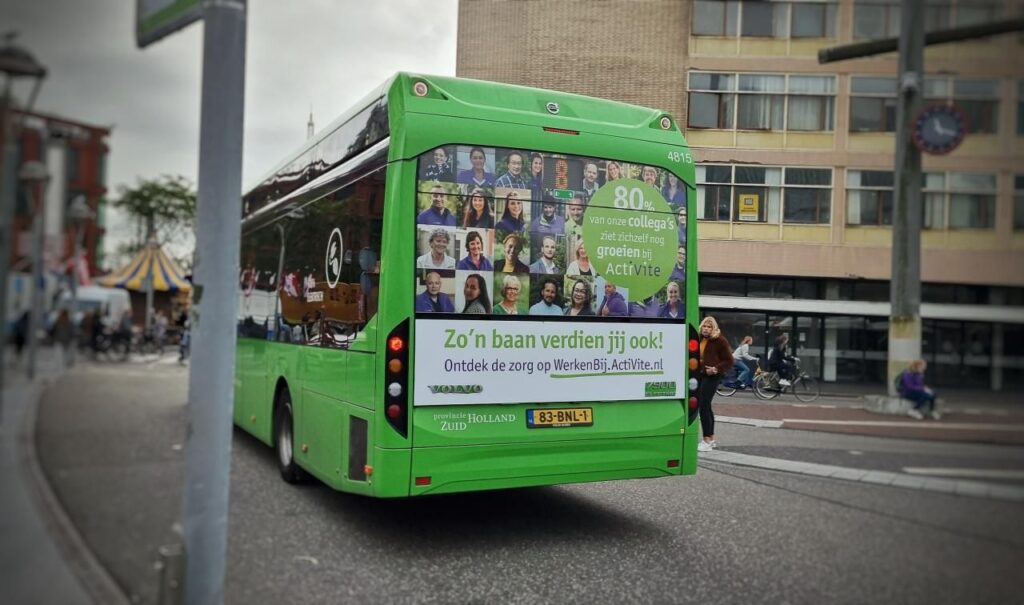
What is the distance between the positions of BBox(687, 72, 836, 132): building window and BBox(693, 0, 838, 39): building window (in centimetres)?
14

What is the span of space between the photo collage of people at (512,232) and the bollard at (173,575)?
2.23 metres

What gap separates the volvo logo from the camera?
18.3ft

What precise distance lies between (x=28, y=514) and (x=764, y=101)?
106 inches

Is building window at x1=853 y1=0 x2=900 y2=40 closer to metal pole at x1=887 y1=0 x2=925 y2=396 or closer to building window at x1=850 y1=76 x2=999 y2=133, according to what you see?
metal pole at x1=887 y1=0 x2=925 y2=396

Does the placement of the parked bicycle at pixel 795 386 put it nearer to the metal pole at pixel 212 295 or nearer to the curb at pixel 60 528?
the metal pole at pixel 212 295

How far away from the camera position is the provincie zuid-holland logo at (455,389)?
486cm

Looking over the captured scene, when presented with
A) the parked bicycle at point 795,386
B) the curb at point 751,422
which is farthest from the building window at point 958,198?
the curb at point 751,422

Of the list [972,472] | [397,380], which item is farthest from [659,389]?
[972,472]

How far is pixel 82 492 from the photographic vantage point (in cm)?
273

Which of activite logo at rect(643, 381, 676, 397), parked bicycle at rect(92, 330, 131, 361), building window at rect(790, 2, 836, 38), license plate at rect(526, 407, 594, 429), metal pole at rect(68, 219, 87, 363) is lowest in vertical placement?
license plate at rect(526, 407, 594, 429)

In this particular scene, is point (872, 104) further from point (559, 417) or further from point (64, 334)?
point (559, 417)

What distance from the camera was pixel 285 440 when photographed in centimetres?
688

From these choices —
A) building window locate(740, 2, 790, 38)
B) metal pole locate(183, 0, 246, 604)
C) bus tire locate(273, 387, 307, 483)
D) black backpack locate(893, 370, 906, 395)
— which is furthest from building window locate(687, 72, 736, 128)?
bus tire locate(273, 387, 307, 483)

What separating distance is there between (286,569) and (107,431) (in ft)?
5.47
